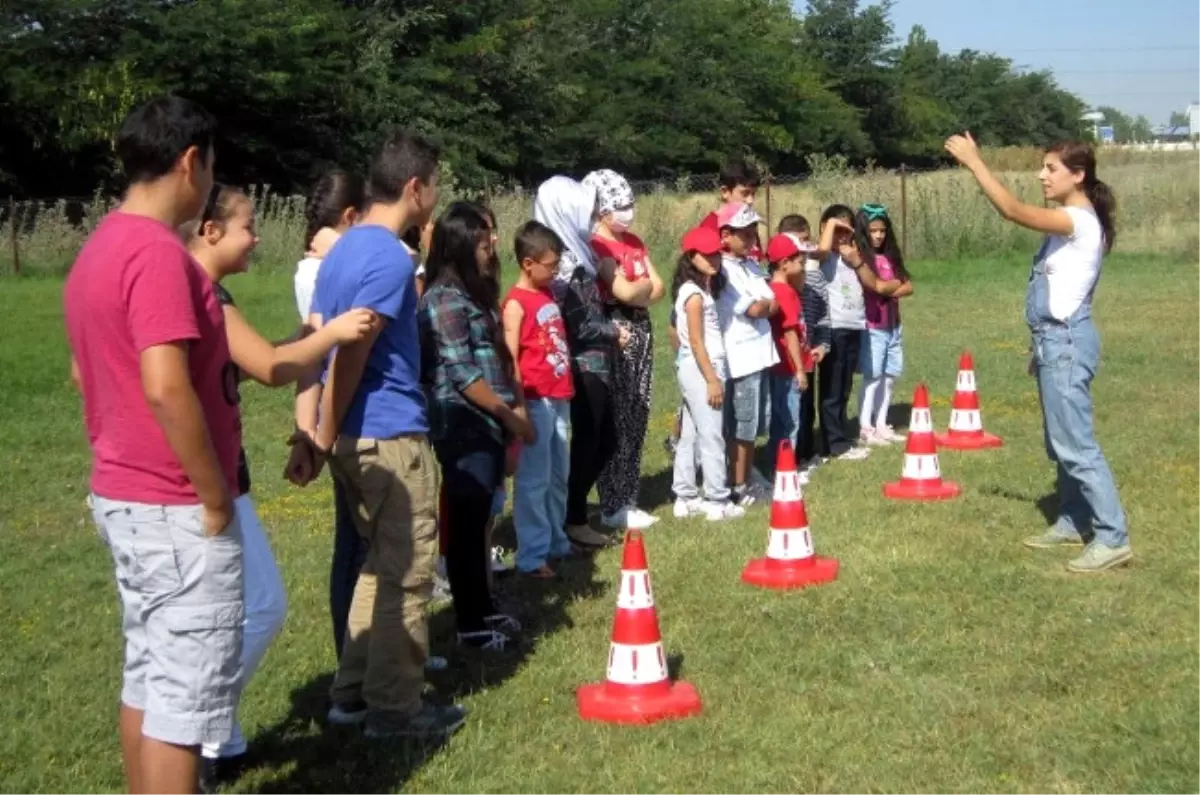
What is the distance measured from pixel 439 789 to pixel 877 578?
2910mm

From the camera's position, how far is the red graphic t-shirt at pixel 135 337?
3.47 metres

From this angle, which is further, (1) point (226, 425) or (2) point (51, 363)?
(2) point (51, 363)

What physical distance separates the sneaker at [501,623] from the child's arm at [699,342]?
2412mm

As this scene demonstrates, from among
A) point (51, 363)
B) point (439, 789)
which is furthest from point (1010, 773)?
point (51, 363)

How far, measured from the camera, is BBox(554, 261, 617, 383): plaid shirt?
761cm

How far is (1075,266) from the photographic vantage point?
6.92 metres

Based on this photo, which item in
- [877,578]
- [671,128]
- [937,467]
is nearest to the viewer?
[877,578]

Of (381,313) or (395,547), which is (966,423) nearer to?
(395,547)

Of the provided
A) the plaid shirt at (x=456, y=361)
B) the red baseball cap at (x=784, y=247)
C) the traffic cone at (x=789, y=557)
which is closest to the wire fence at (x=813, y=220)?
the red baseball cap at (x=784, y=247)

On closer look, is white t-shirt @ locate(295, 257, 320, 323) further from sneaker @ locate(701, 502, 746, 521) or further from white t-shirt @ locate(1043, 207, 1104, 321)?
white t-shirt @ locate(1043, 207, 1104, 321)

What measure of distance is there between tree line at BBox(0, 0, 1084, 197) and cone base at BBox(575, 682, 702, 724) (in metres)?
27.1

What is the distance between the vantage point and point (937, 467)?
8891 millimetres

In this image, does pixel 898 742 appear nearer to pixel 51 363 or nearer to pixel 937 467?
pixel 937 467

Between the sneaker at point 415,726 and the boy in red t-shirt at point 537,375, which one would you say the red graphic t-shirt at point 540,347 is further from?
the sneaker at point 415,726
